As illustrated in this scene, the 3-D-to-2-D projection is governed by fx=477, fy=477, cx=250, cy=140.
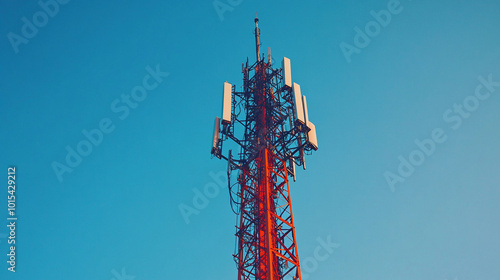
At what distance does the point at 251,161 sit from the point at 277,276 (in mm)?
7426

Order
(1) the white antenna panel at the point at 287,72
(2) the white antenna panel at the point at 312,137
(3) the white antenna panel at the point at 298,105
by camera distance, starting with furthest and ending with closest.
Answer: (1) the white antenna panel at the point at 287,72
(2) the white antenna panel at the point at 312,137
(3) the white antenna panel at the point at 298,105

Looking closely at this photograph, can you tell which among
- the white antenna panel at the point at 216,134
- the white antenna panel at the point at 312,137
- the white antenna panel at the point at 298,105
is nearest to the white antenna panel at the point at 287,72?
the white antenna panel at the point at 298,105

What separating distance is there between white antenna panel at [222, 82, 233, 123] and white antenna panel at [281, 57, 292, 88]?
349 cm

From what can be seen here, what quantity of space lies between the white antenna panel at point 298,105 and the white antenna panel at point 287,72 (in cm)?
44

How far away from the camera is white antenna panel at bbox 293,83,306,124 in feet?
92.0

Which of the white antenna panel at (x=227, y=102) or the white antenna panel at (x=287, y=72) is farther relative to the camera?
the white antenna panel at (x=287, y=72)

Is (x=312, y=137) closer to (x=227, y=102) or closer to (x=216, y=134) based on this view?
(x=227, y=102)

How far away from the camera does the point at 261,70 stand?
3191 centimetres

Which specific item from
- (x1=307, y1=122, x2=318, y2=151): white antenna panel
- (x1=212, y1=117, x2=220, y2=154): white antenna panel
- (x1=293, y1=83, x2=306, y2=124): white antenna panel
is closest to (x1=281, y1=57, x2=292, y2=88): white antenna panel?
(x1=293, y1=83, x2=306, y2=124): white antenna panel

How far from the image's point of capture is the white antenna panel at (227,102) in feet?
92.9

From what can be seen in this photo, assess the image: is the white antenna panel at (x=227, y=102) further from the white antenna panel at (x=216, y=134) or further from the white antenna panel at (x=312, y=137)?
the white antenna panel at (x=312, y=137)

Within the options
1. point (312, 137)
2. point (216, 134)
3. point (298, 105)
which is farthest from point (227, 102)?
point (312, 137)

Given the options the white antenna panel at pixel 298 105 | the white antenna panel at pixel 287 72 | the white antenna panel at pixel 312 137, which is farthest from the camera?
the white antenna panel at pixel 287 72

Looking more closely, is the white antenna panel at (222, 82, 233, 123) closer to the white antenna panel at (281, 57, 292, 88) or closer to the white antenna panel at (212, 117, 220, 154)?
the white antenna panel at (212, 117, 220, 154)
